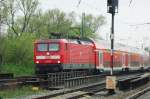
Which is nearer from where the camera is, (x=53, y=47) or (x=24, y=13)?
(x=53, y=47)

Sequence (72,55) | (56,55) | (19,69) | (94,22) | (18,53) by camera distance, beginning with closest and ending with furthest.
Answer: (56,55) → (72,55) → (19,69) → (18,53) → (94,22)

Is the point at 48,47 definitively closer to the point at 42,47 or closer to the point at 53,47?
the point at 53,47

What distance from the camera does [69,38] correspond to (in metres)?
38.4

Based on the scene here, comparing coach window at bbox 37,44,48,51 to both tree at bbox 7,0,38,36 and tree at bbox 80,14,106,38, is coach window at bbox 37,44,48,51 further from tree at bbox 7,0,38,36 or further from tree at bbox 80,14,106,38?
tree at bbox 80,14,106,38

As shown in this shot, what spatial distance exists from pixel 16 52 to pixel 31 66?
10.7ft

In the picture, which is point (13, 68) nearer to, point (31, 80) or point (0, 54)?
point (0, 54)

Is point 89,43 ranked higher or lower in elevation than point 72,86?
higher

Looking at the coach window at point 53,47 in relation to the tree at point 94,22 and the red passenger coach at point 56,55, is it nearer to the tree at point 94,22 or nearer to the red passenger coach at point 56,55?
the red passenger coach at point 56,55

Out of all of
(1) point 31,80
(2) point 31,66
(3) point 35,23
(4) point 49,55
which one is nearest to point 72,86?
(1) point 31,80

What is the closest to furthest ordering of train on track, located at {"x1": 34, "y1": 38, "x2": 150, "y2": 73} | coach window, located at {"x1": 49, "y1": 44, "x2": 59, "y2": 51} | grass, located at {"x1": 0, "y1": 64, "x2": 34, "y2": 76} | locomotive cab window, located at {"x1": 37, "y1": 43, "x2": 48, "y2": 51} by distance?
train on track, located at {"x1": 34, "y1": 38, "x2": 150, "y2": 73}
coach window, located at {"x1": 49, "y1": 44, "x2": 59, "y2": 51}
locomotive cab window, located at {"x1": 37, "y1": 43, "x2": 48, "y2": 51}
grass, located at {"x1": 0, "y1": 64, "x2": 34, "y2": 76}

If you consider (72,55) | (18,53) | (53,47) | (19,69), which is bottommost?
(19,69)

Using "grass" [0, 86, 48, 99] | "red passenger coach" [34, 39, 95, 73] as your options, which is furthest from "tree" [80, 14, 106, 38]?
"grass" [0, 86, 48, 99]

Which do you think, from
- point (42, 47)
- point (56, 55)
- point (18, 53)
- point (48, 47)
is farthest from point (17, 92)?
point (18, 53)

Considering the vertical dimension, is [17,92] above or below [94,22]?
below
